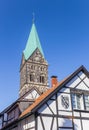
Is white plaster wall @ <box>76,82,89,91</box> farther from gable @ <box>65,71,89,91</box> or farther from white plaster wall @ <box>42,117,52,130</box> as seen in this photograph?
white plaster wall @ <box>42,117,52,130</box>

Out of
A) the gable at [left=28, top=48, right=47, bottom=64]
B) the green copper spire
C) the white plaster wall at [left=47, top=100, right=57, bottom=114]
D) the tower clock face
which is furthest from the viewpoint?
the green copper spire

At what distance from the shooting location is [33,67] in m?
86.5

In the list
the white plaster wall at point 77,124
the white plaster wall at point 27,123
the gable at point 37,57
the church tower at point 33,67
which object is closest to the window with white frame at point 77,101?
the white plaster wall at point 77,124

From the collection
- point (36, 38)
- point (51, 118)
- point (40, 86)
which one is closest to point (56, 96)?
point (51, 118)

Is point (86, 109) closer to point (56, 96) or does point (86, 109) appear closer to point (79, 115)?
point (79, 115)

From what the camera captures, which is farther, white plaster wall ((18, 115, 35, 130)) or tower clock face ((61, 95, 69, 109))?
tower clock face ((61, 95, 69, 109))

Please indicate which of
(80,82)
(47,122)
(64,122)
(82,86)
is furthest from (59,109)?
(80,82)

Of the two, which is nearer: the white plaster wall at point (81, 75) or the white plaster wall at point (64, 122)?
the white plaster wall at point (64, 122)

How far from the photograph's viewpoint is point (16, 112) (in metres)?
22.7

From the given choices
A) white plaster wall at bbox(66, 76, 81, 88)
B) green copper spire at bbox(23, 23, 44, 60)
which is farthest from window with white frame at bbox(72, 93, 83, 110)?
green copper spire at bbox(23, 23, 44, 60)

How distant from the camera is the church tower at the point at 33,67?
81.9m

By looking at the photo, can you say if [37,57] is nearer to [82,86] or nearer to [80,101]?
[82,86]

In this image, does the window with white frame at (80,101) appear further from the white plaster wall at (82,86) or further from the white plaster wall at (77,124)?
the white plaster wall at (77,124)

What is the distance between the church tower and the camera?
81.9 meters
